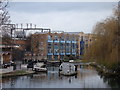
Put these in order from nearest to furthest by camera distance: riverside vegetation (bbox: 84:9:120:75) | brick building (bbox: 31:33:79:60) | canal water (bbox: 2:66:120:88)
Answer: riverside vegetation (bbox: 84:9:120:75), canal water (bbox: 2:66:120:88), brick building (bbox: 31:33:79:60)

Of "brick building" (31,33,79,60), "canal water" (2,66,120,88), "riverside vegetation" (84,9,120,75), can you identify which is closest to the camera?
"riverside vegetation" (84,9,120,75)

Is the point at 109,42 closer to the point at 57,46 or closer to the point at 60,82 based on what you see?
the point at 60,82

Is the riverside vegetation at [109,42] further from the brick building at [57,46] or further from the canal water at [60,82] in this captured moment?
the brick building at [57,46]

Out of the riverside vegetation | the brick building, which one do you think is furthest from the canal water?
the brick building

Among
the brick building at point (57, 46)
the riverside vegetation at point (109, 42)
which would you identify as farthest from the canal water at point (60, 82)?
the brick building at point (57, 46)

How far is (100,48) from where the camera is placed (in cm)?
1548

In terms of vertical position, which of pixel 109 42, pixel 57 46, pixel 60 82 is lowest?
pixel 60 82

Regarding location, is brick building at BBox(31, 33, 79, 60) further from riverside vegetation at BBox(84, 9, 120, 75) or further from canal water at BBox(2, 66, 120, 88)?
riverside vegetation at BBox(84, 9, 120, 75)

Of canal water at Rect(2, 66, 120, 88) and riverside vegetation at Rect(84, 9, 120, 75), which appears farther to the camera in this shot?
canal water at Rect(2, 66, 120, 88)

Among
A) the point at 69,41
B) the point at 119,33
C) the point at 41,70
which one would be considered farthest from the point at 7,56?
the point at 69,41

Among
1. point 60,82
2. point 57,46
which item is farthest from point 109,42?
point 57,46

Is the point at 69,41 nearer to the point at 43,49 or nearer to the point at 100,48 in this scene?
the point at 43,49

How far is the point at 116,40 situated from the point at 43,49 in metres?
33.4

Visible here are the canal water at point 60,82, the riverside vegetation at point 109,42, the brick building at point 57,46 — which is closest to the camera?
the riverside vegetation at point 109,42
